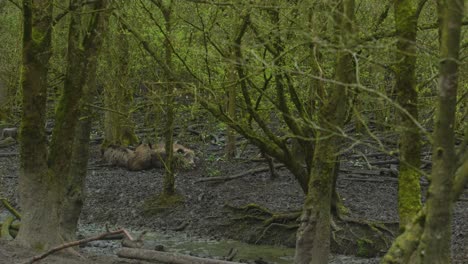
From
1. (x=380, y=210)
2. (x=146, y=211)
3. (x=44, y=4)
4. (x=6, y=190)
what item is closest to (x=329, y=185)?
(x=44, y=4)

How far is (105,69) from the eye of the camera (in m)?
17.1

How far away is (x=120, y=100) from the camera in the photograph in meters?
19.6

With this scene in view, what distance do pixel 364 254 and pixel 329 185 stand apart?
175 inches

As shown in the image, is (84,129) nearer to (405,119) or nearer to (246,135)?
(246,135)

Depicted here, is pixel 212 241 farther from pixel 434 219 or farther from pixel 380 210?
pixel 434 219

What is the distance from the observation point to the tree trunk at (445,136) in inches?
196

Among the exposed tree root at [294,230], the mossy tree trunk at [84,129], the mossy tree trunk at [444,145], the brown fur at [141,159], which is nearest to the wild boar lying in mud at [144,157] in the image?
the brown fur at [141,159]

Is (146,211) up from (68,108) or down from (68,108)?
down

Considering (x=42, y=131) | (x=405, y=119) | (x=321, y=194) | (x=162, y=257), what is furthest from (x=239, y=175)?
(x=405, y=119)

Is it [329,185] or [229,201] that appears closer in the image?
[329,185]

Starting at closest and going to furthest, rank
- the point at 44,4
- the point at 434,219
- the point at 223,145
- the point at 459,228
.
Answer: the point at 434,219 < the point at 44,4 < the point at 459,228 < the point at 223,145

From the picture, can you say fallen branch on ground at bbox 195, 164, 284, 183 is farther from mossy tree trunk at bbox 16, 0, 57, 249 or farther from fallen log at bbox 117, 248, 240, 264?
mossy tree trunk at bbox 16, 0, 57, 249

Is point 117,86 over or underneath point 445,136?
over

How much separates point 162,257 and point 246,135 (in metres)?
2.89
